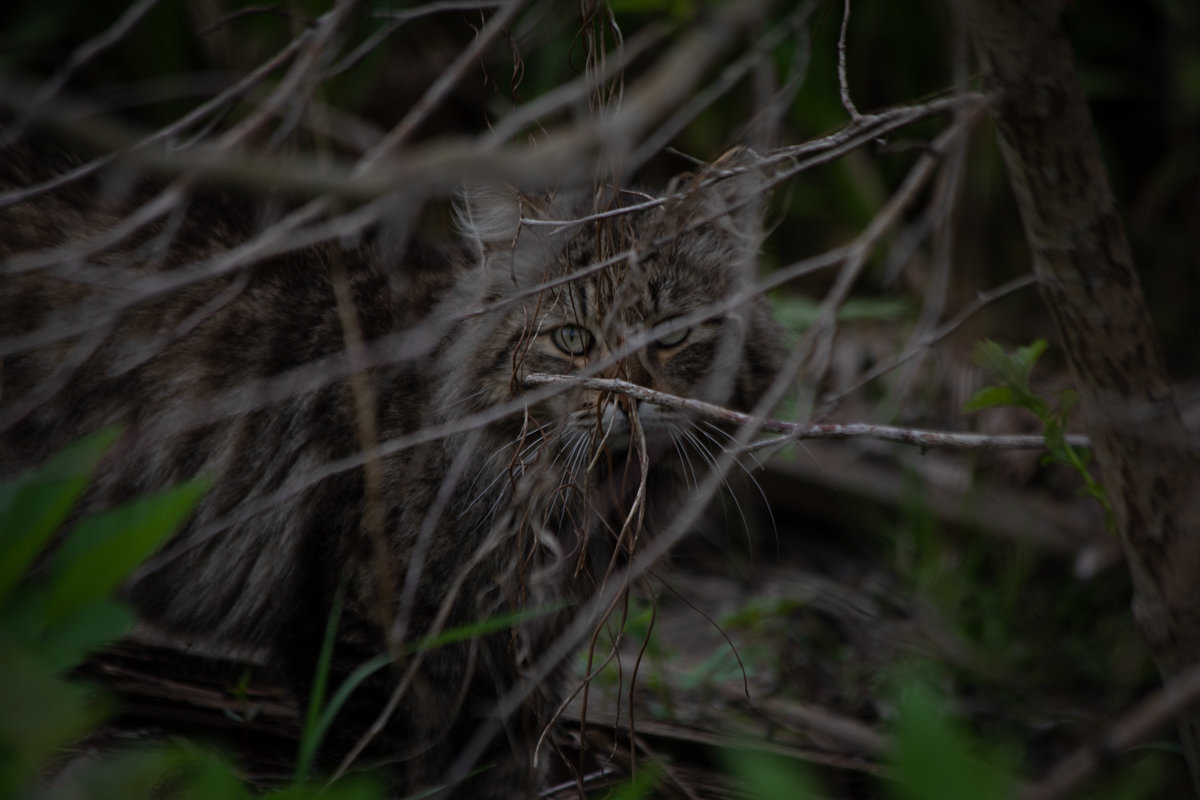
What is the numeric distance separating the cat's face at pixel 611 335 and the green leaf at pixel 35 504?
104 centimetres

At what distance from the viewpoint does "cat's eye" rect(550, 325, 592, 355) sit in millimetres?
2197

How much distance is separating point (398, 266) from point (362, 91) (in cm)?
160

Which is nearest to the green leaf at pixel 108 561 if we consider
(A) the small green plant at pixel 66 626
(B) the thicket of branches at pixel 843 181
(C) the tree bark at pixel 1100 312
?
(A) the small green plant at pixel 66 626

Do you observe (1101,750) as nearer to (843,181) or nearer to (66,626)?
(66,626)

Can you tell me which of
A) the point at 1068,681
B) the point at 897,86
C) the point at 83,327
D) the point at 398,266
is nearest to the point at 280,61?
the point at 83,327

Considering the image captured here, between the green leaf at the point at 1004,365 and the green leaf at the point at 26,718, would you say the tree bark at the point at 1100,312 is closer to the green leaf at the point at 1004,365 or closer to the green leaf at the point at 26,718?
the green leaf at the point at 1004,365

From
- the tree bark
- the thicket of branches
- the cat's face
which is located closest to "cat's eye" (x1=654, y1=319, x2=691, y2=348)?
the cat's face

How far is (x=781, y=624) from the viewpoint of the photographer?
114 inches

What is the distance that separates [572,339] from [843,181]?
2.22 m

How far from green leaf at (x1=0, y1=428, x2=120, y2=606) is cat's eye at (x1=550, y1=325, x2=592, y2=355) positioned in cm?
126

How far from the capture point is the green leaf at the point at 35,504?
98 centimetres

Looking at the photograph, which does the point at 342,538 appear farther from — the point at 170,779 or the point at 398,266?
the point at 170,779

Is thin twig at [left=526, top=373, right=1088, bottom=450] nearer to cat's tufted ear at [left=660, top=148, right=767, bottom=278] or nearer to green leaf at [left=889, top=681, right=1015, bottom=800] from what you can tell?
cat's tufted ear at [left=660, top=148, right=767, bottom=278]

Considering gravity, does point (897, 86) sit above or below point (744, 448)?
above
